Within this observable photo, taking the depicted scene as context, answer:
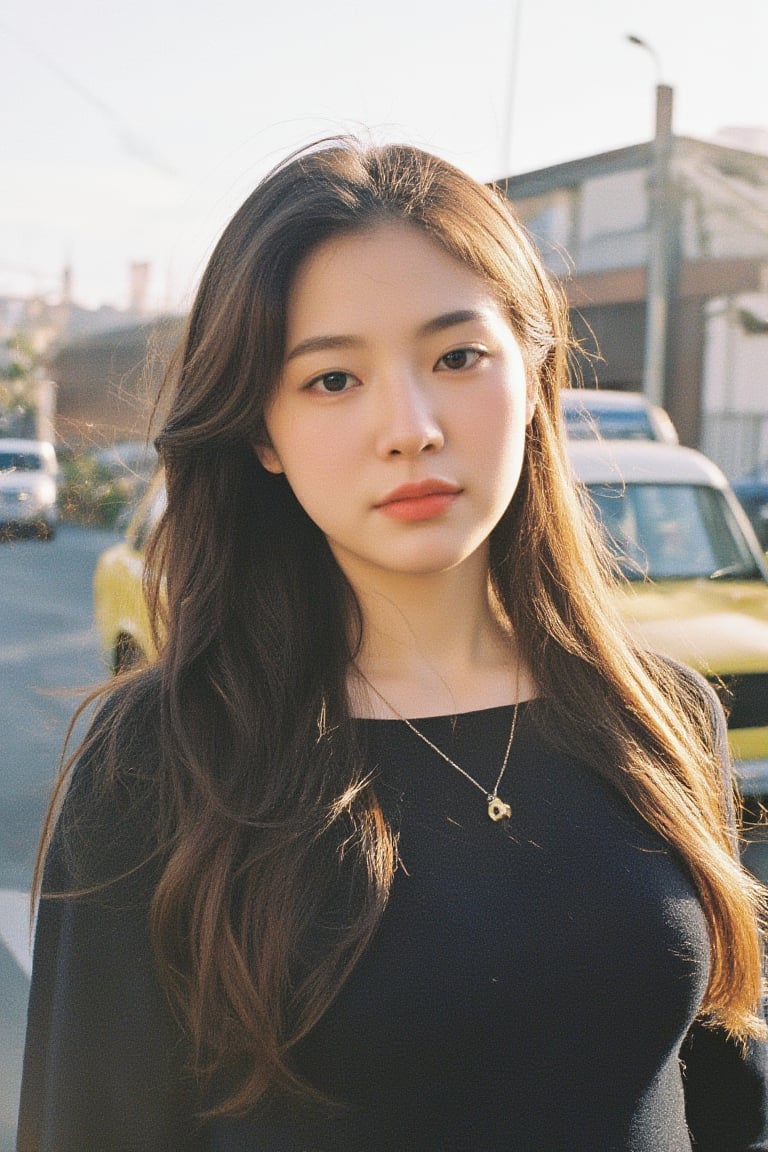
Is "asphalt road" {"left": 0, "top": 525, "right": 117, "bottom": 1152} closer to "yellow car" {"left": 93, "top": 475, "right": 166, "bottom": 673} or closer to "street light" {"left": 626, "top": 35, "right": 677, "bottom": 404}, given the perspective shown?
"yellow car" {"left": 93, "top": 475, "right": 166, "bottom": 673}

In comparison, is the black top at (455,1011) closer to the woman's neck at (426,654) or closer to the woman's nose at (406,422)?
the woman's neck at (426,654)

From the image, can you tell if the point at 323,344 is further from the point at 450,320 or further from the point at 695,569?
the point at 695,569

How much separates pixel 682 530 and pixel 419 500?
3562 mm

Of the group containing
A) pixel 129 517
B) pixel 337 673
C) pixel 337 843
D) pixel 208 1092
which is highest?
pixel 129 517

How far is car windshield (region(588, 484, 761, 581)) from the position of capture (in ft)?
14.5

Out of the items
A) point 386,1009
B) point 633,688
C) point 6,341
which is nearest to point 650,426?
point 6,341

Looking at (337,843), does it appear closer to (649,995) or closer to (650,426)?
(649,995)

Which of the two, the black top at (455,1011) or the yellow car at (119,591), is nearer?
the black top at (455,1011)

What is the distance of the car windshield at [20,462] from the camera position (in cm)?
197

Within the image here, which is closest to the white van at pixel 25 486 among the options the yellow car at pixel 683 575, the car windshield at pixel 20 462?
the car windshield at pixel 20 462

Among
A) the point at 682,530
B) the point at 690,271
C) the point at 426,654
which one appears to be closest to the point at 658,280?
the point at 690,271

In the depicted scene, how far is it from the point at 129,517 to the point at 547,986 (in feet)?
8.42

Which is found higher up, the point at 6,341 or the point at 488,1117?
the point at 6,341

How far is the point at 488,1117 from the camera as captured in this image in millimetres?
1120
